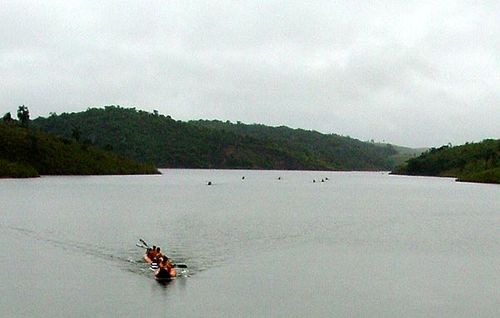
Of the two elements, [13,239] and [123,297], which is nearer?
[123,297]

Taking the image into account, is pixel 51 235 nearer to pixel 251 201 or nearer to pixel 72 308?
pixel 72 308

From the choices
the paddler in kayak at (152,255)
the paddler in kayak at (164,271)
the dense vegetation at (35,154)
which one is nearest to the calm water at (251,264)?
the paddler in kayak at (164,271)

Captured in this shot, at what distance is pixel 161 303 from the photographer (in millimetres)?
33562

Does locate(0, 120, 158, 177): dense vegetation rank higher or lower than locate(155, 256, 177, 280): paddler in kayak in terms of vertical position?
higher

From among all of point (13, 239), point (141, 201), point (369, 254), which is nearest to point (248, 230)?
point (369, 254)

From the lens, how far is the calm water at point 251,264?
32.8m

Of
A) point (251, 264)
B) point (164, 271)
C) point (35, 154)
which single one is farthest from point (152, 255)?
point (35, 154)

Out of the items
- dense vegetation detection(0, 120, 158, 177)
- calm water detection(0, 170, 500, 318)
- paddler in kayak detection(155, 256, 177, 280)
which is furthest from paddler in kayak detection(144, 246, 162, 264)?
dense vegetation detection(0, 120, 158, 177)

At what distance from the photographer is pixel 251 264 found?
146ft

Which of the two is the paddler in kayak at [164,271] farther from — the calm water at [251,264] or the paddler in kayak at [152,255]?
the paddler in kayak at [152,255]

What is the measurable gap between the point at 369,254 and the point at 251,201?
59.2 metres

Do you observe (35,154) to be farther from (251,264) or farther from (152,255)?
(251,264)

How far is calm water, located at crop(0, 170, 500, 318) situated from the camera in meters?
32.8

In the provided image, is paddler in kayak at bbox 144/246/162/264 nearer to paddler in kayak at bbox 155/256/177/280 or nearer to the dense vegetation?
paddler in kayak at bbox 155/256/177/280
